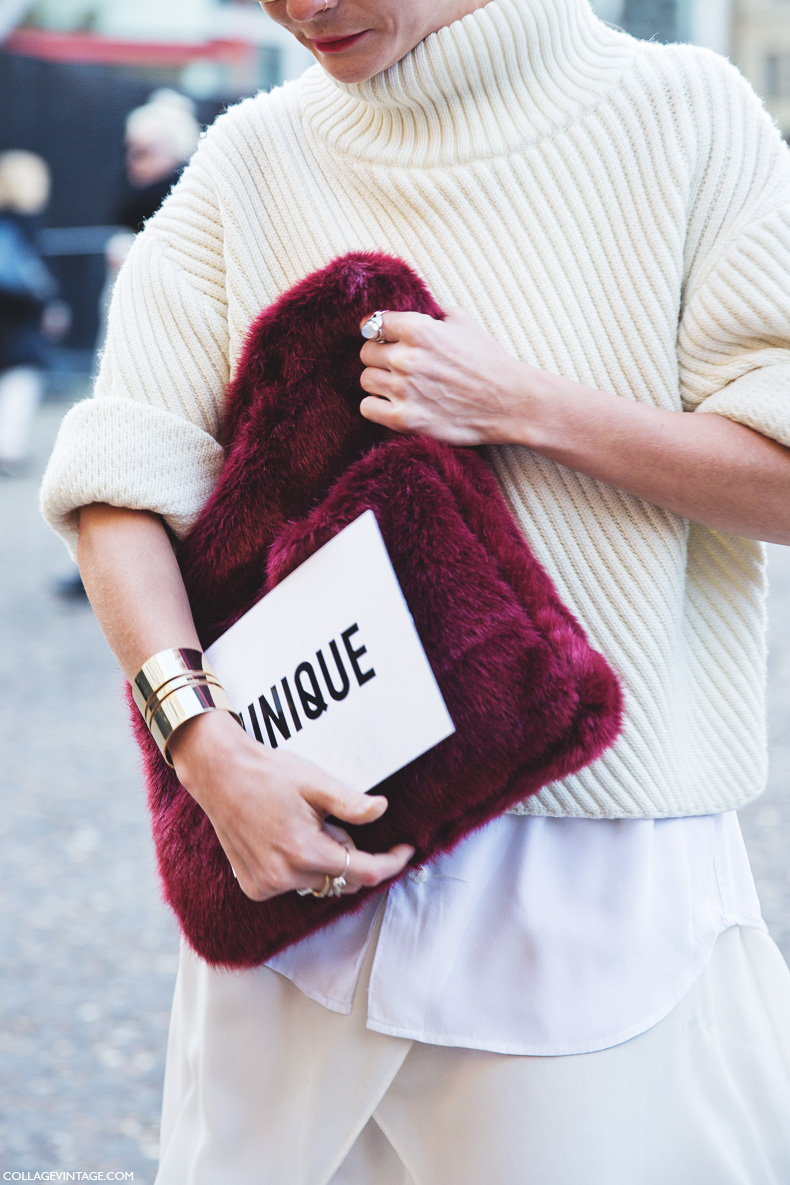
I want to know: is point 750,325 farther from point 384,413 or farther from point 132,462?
point 132,462

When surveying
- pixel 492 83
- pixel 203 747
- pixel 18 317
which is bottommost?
pixel 18 317

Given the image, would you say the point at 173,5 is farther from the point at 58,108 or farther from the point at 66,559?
the point at 66,559

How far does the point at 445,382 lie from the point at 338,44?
1.14ft

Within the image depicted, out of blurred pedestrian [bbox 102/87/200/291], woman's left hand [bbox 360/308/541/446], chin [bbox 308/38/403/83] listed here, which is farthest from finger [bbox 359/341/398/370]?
→ blurred pedestrian [bbox 102/87/200/291]

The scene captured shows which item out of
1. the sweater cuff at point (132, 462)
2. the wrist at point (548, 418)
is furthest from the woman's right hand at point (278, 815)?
the wrist at point (548, 418)

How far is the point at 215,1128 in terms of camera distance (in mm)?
1307

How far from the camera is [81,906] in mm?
3145

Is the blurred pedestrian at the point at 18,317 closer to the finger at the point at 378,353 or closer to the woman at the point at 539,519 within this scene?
the woman at the point at 539,519

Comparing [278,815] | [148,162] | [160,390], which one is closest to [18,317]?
[148,162]

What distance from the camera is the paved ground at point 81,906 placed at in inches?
94.7

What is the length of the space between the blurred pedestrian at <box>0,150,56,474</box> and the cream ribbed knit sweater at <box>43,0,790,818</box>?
6715mm

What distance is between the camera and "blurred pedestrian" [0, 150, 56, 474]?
7.65 m

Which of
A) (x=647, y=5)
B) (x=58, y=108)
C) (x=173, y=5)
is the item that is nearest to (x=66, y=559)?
(x=58, y=108)

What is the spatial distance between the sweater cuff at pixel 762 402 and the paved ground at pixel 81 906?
5.89 ft
